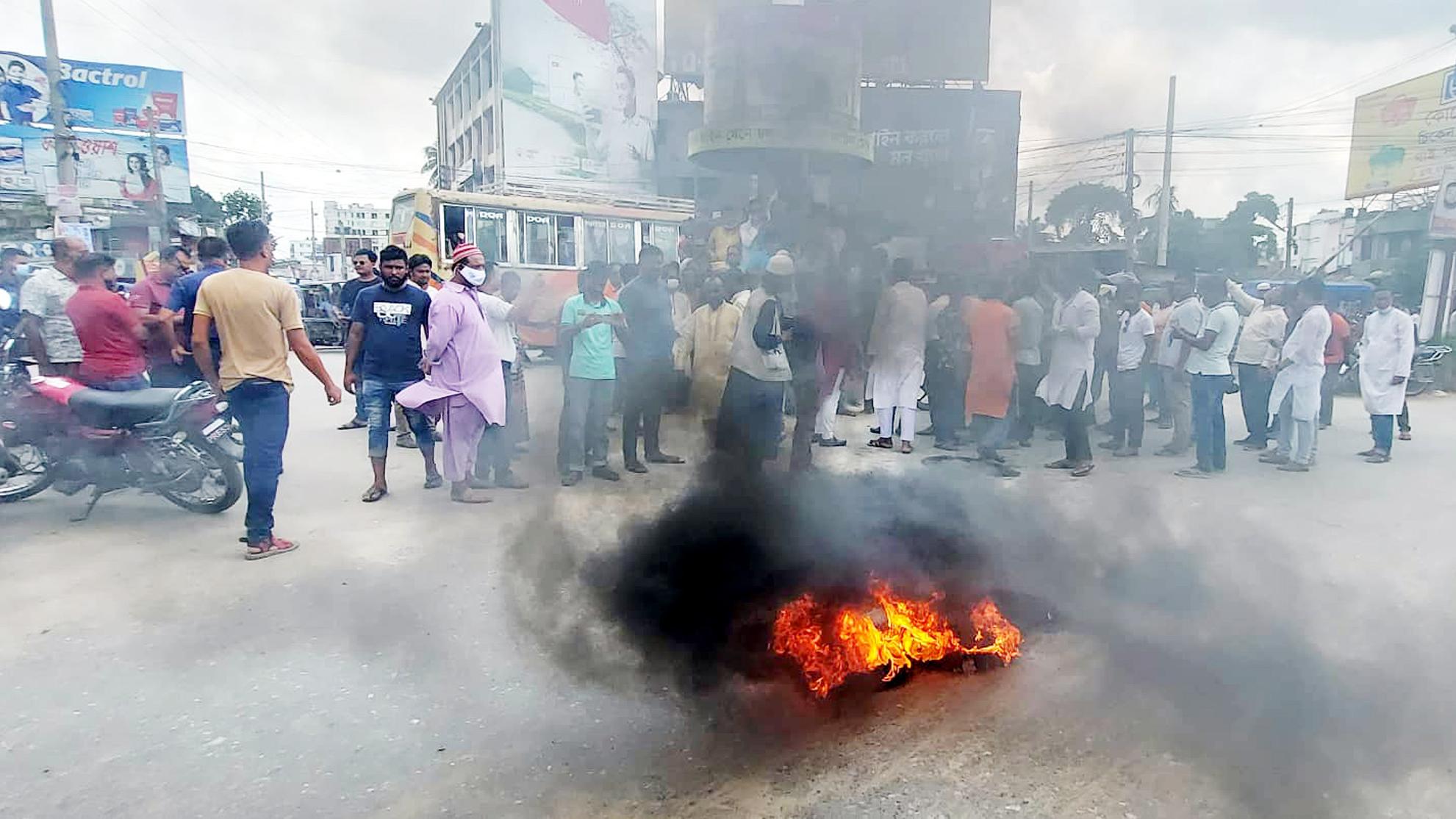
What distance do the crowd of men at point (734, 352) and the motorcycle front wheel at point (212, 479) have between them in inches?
25.0

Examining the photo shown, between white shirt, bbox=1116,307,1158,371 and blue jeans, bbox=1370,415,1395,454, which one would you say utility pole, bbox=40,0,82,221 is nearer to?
white shirt, bbox=1116,307,1158,371

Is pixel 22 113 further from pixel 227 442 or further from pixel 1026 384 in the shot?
pixel 1026 384

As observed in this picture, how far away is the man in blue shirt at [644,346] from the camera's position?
6684 millimetres

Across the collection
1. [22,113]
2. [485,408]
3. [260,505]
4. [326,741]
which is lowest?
[326,741]

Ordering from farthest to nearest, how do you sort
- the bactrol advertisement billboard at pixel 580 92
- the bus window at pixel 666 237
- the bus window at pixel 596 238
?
the bactrol advertisement billboard at pixel 580 92 → the bus window at pixel 666 237 → the bus window at pixel 596 238

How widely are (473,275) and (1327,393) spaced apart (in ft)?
30.2

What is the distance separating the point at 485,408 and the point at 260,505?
150 centimetres

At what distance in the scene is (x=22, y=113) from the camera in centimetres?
2161

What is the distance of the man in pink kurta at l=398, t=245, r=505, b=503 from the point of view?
548 centimetres

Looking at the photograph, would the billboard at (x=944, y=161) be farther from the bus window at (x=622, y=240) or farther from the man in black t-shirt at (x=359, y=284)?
the man in black t-shirt at (x=359, y=284)

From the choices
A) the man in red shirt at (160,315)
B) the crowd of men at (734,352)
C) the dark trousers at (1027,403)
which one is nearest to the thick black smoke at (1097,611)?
the crowd of men at (734,352)

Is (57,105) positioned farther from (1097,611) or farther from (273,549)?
(1097,611)

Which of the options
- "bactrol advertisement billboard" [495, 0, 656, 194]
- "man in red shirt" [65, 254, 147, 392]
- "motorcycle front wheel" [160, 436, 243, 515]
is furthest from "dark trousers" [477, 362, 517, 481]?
"bactrol advertisement billboard" [495, 0, 656, 194]

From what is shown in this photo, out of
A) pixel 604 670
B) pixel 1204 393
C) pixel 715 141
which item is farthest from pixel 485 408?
pixel 715 141
